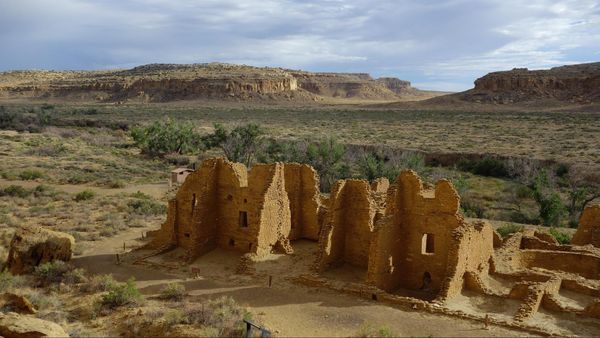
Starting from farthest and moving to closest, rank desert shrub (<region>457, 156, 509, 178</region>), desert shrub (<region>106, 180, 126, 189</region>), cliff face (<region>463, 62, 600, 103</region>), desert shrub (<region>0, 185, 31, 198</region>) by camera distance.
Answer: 1. cliff face (<region>463, 62, 600, 103</region>)
2. desert shrub (<region>457, 156, 509, 178</region>)
3. desert shrub (<region>106, 180, 126, 189</region>)
4. desert shrub (<region>0, 185, 31, 198</region>)

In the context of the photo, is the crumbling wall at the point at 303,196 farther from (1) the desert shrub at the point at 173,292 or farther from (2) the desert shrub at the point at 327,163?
(2) the desert shrub at the point at 327,163

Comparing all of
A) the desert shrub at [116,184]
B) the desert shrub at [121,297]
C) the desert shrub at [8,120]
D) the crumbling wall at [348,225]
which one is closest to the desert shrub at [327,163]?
the desert shrub at [116,184]

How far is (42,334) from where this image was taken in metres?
11.6

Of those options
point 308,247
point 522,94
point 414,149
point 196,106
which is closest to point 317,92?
point 196,106

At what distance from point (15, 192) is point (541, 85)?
8772 cm

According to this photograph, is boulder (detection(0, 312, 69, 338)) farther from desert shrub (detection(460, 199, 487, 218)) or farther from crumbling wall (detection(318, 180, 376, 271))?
desert shrub (detection(460, 199, 487, 218))

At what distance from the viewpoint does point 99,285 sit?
16.6 m

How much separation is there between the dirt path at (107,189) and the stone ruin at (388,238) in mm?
13023

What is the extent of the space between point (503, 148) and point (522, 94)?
171 feet

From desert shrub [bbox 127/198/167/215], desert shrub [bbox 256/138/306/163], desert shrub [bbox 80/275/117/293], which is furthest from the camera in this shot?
desert shrub [bbox 256/138/306/163]

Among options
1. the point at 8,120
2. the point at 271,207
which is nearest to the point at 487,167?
the point at 271,207

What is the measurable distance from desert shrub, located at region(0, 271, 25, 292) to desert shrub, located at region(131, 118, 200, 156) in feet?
109

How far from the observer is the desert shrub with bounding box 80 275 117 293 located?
16484 millimetres

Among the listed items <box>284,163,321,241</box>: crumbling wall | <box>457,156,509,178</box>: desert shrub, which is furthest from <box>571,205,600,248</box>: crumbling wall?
<box>457,156,509,178</box>: desert shrub
